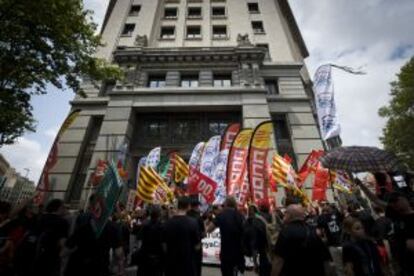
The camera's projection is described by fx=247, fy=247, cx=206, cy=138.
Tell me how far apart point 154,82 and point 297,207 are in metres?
18.1

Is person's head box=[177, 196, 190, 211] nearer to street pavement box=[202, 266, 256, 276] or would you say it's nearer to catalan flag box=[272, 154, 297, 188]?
street pavement box=[202, 266, 256, 276]

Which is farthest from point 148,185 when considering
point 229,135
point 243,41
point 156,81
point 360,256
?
point 243,41

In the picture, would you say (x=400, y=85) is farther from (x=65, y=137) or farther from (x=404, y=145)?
(x=65, y=137)

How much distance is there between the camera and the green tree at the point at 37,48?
9.22 metres

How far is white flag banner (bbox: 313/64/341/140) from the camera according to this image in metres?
7.20

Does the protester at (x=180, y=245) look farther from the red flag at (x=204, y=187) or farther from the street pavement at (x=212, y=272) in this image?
the red flag at (x=204, y=187)

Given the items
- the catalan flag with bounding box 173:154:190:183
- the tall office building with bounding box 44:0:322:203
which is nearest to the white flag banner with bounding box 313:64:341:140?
the catalan flag with bounding box 173:154:190:183

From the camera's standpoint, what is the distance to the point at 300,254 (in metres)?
2.91

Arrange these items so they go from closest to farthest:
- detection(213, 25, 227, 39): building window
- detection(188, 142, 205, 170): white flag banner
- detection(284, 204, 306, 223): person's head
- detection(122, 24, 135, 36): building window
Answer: detection(284, 204, 306, 223): person's head → detection(188, 142, 205, 170): white flag banner → detection(213, 25, 227, 39): building window → detection(122, 24, 135, 36): building window

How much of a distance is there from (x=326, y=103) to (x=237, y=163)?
355 centimetres

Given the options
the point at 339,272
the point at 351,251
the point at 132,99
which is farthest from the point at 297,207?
the point at 132,99

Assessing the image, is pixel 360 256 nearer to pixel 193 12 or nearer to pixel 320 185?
pixel 320 185

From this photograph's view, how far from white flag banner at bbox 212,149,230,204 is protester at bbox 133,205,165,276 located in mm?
4126

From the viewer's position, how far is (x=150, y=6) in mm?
25219
